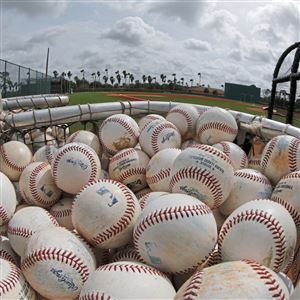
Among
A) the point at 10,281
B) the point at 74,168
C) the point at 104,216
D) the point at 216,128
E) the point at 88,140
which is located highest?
the point at 216,128

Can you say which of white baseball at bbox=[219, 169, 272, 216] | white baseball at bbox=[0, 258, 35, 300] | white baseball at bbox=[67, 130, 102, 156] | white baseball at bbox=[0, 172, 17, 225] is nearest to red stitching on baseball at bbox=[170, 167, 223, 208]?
white baseball at bbox=[219, 169, 272, 216]

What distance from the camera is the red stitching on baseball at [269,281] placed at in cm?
185

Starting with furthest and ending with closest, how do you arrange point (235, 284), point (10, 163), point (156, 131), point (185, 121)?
point (185, 121), point (156, 131), point (10, 163), point (235, 284)

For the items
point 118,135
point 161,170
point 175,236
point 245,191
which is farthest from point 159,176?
point 175,236

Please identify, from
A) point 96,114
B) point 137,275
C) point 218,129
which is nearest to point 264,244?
point 137,275

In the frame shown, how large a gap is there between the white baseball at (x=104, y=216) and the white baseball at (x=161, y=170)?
770 millimetres

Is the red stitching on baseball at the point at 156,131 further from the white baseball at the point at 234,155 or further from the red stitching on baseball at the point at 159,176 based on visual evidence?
the white baseball at the point at 234,155

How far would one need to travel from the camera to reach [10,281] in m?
2.44

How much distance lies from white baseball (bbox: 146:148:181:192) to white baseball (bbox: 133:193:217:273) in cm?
105

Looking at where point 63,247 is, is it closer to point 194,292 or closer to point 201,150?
point 194,292

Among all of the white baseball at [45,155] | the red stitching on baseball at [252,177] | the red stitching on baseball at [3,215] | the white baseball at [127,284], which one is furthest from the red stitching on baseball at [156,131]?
the white baseball at [127,284]

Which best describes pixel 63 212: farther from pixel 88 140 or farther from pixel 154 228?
pixel 154 228

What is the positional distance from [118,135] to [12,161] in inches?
44.5

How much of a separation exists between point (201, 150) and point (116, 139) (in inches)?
56.6
